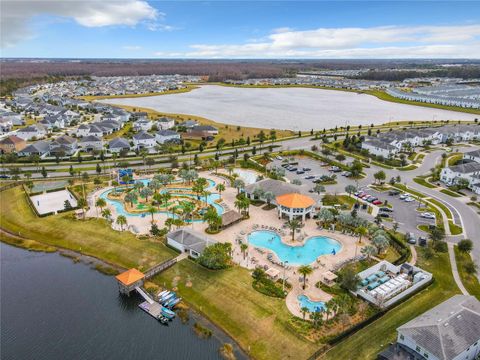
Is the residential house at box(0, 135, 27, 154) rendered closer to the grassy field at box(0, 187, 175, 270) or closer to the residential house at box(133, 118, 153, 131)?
the residential house at box(133, 118, 153, 131)

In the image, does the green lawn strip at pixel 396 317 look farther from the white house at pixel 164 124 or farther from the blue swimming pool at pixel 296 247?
the white house at pixel 164 124

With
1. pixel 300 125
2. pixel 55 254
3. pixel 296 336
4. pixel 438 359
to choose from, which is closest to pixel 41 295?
pixel 55 254

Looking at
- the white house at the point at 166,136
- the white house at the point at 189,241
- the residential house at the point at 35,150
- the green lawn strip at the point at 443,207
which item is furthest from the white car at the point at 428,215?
the residential house at the point at 35,150

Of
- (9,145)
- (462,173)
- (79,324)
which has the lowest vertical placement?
(79,324)

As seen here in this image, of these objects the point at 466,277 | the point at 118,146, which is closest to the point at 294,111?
the point at 118,146

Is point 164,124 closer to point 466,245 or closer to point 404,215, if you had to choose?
point 404,215

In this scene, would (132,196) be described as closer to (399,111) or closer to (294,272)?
(294,272)
